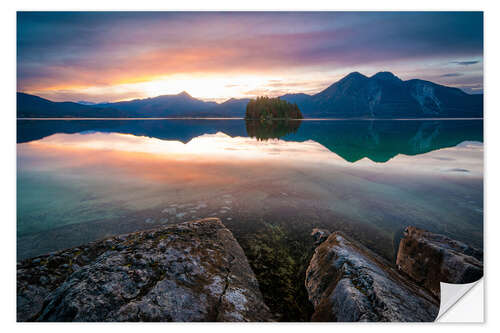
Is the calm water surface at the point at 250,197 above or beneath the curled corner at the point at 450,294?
above

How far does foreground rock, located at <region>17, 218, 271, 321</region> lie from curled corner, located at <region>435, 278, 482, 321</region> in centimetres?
386

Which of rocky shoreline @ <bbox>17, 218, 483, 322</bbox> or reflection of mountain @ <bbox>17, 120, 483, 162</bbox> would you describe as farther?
reflection of mountain @ <bbox>17, 120, 483, 162</bbox>

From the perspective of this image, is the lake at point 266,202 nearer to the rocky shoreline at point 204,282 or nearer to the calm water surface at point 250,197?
the calm water surface at point 250,197

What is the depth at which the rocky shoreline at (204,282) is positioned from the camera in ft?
12.5

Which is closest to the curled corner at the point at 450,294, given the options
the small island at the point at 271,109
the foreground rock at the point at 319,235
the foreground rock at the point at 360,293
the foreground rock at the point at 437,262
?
the foreground rock at the point at 437,262

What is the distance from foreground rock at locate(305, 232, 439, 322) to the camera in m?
3.96

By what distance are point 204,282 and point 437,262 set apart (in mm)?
5199

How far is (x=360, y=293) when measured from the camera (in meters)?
4.15

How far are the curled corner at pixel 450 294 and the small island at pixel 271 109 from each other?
107090 millimetres

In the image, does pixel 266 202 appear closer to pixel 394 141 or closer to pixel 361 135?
pixel 394 141

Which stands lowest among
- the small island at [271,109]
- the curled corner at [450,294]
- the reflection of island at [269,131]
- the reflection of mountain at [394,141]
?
the curled corner at [450,294]

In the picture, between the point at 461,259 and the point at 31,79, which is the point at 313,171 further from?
the point at 31,79

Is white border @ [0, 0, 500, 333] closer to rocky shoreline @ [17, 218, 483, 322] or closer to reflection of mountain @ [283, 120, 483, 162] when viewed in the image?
rocky shoreline @ [17, 218, 483, 322]

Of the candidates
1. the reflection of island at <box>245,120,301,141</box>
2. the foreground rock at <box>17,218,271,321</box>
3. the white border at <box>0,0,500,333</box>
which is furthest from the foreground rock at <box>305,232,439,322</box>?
the reflection of island at <box>245,120,301,141</box>
